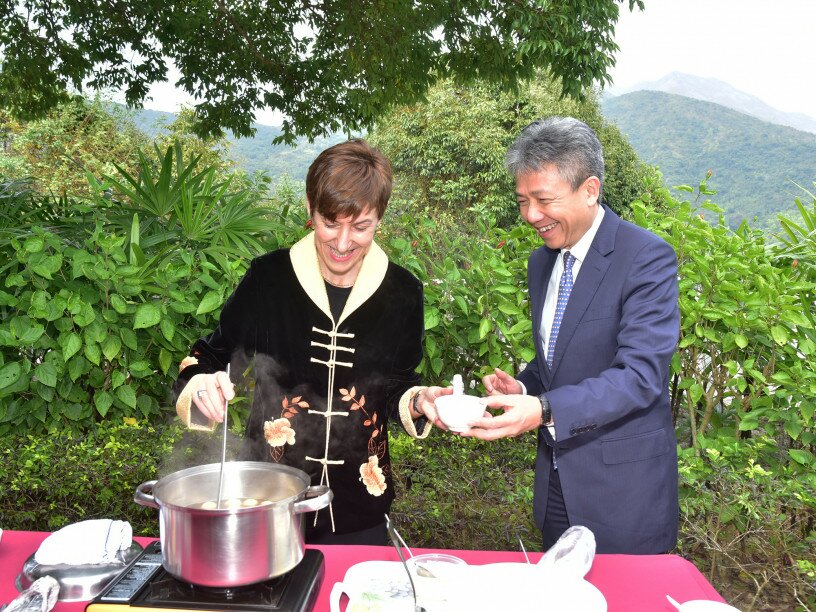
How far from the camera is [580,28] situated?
26.4ft

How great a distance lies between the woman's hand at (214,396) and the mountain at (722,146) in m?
78.1

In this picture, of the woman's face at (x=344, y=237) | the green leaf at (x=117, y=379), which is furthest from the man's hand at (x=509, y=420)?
the green leaf at (x=117, y=379)

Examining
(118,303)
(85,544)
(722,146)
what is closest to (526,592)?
(85,544)

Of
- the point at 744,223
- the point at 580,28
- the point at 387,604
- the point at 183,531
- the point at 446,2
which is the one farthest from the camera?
the point at 446,2

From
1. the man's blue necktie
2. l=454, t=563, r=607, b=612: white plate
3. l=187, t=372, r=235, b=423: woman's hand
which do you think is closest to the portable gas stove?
l=454, t=563, r=607, b=612: white plate

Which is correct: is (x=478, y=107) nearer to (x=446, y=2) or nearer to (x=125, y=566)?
(x=446, y=2)

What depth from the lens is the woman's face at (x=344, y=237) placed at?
237cm

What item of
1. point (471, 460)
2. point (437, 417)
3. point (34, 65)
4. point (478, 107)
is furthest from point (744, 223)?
point (478, 107)

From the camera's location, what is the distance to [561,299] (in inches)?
106

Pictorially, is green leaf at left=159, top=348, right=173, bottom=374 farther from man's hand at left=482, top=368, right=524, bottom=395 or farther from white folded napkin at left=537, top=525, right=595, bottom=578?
white folded napkin at left=537, top=525, right=595, bottom=578

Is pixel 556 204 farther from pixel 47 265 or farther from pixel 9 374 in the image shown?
pixel 9 374

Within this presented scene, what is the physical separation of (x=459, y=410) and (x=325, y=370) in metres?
0.65

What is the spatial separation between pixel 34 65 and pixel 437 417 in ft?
35.9

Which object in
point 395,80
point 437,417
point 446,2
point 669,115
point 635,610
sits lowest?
point 635,610
